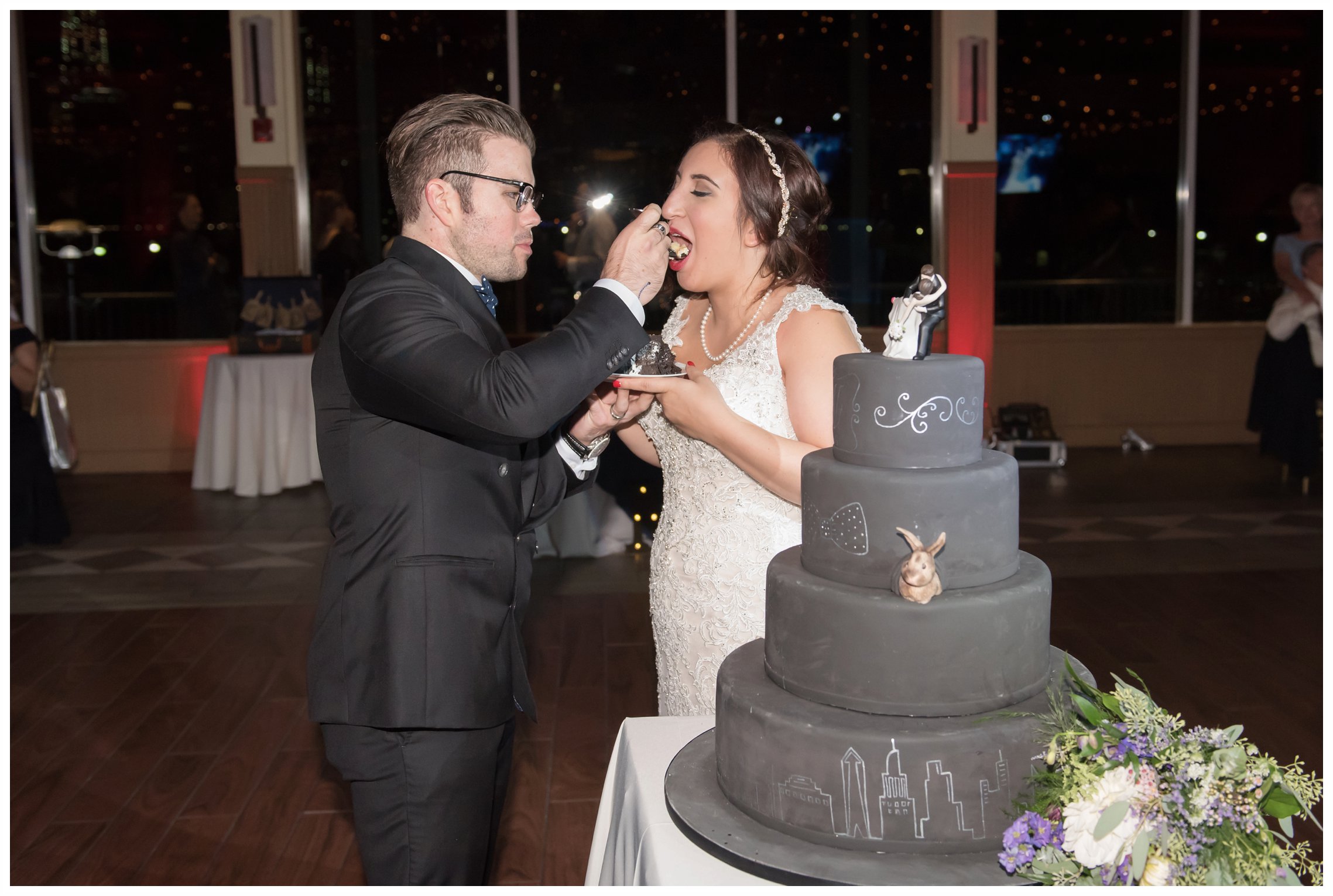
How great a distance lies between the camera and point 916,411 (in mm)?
1417

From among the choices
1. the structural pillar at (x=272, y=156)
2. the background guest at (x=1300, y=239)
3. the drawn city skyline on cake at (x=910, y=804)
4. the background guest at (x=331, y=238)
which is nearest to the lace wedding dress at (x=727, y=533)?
the drawn city skyline on cake at (x=910, y=804)

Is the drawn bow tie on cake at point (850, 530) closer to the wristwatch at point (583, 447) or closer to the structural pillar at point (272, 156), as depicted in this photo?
the wristwatch at point (583, 447)

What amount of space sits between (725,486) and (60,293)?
319 inches

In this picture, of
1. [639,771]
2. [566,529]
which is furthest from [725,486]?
[566,529]

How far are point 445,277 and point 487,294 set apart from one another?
0.38 ft

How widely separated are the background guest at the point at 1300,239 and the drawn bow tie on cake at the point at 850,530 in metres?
6.61

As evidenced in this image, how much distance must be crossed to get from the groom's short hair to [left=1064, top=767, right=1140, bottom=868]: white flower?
1.14 meters

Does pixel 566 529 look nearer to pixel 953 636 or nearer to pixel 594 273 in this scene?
pixel 594 273

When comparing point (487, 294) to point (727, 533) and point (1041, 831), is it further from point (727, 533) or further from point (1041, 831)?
point (1041, 831)

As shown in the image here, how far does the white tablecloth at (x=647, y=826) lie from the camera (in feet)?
4.50

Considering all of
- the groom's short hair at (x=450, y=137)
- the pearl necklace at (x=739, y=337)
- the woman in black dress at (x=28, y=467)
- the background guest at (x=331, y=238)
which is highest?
the background guest at (x=331, y=238)

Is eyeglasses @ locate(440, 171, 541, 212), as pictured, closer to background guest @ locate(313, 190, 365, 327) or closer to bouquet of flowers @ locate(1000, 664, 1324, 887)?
bouquet of flowers @ locate(1000, 664, 1324, 887)

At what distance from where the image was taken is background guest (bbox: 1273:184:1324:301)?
274 inches

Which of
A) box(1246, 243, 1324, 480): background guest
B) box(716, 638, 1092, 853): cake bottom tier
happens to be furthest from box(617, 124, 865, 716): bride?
box(1246, 243, 1324, 480): background guest
